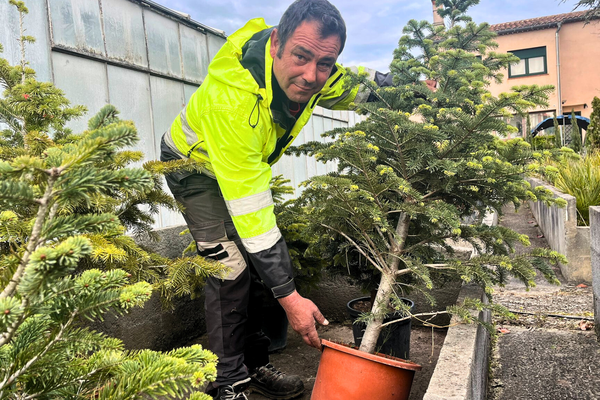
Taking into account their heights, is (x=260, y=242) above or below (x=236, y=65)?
below

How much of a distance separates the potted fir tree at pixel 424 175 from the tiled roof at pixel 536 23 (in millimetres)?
24516

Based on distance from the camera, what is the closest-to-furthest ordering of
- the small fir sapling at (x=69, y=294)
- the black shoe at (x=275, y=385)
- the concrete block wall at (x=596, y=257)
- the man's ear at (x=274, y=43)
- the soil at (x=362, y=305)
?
the small fir sapling at (x=69, y=294) → the man's ear at (x=274, y=43) → the black shoe at (x=275, y=385) → the soil at (x=362, y=305) → the concrete block wall at (x=596, y=257)

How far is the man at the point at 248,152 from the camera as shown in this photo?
2059mm

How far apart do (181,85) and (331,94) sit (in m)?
3.35

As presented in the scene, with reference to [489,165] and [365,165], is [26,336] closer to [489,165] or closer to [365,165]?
[365,165]

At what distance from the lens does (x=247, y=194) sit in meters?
2.05

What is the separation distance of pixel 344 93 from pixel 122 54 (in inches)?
118

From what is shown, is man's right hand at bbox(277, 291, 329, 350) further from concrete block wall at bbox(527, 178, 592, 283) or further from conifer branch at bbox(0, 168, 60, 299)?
concrete block wall at bbox(527, 178, 592, 283)

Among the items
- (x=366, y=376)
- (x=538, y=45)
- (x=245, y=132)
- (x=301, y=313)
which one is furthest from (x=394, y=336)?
(x=538, y=45)

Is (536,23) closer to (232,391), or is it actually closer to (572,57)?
(572,57)

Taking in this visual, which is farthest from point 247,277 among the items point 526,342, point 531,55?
point 531,55

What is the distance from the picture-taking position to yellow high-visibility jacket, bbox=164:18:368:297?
205cm

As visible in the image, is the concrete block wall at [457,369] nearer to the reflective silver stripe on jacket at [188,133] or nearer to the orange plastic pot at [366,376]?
the orange plastic pot at [366,376]

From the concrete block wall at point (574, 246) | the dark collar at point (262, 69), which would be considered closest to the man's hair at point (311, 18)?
the dark collar at point (262, 69)
